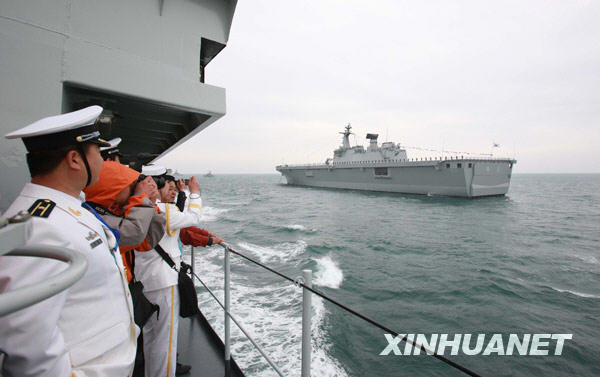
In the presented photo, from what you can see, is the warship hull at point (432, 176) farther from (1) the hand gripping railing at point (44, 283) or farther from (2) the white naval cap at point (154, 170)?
(1) the hand gripping railing at point (44, 283)

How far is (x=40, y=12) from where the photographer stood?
200cm

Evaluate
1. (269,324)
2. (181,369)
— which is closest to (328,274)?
(269,324)

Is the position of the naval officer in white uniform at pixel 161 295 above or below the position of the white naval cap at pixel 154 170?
below

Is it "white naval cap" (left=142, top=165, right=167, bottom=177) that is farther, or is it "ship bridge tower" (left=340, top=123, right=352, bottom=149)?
"ship bridge tower" (left=340, top=123, right=352, bottom=149)

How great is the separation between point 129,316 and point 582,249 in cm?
1748

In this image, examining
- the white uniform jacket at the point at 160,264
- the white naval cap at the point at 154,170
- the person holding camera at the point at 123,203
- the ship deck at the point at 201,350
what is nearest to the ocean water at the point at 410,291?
the ship deck at the point at 201,350

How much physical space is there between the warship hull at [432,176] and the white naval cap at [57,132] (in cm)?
3027

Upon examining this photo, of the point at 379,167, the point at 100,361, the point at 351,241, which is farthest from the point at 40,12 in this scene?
the point at 379,167

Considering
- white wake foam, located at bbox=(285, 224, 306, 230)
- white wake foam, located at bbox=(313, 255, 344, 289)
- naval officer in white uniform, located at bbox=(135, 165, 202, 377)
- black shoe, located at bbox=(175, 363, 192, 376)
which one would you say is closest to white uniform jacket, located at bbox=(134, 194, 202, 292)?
naval officer in white uniform, located at bbox=(135, 165, 202, 377)

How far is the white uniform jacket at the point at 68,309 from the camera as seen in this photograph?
2.51 ft

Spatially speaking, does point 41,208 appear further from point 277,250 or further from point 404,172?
point 404,172

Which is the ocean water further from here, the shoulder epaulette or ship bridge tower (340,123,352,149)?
ship bridge tower (340,123,352,149)

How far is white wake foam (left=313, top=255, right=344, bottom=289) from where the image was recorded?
26.1ft

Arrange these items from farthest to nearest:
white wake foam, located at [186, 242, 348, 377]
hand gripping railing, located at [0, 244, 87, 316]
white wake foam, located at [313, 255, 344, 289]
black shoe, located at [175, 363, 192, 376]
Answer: white wake foam, located at [313, 255, 344, 289], white wake foam, located at [186, 242, 348, 377], black shoe, located at [175, 363, 192, 376], hand gripping railing, located at [0, 244, 87, 316]
